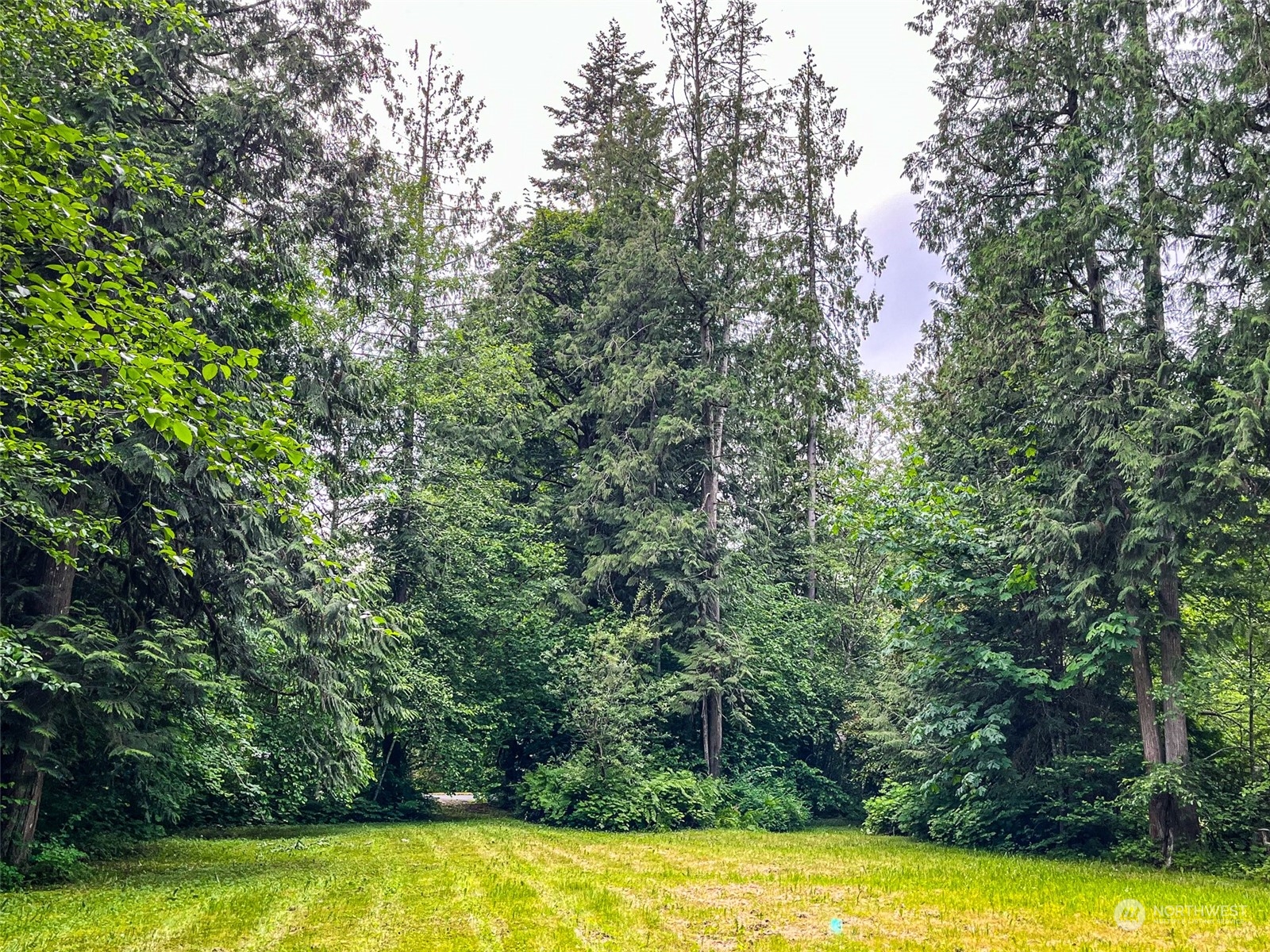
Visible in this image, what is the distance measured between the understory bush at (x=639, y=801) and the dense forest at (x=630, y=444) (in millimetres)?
104

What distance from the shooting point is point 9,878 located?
313 inches

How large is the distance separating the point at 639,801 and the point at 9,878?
10.3 m

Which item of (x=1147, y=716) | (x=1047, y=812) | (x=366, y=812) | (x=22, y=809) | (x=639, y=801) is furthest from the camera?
(x=366, y=812)

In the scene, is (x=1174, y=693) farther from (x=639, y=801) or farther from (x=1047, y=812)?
(x=639, y=801)

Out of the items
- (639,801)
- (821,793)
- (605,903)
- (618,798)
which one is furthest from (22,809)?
(821,793)

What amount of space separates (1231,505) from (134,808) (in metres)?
15.0

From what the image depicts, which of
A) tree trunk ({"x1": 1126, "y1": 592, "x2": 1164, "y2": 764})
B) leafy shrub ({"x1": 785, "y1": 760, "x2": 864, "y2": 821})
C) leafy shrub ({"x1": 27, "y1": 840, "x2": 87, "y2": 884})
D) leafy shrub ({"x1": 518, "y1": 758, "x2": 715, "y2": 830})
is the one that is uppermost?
tree trunk ({"x1": 1126, "y1": 592, "x2": 1164, "y2": 764})

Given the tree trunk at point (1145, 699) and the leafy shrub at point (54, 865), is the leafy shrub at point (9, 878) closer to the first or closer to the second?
the leafy shrub at point (54, 865)

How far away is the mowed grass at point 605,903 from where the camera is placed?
583 centimetres

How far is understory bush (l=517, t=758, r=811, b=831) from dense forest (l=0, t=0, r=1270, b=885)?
0.10 meters

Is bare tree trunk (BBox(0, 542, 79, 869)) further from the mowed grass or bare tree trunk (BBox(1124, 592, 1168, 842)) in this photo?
bare tree trunk (BBox(1124, 592, 1168, 842))

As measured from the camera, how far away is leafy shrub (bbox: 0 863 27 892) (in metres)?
7.87

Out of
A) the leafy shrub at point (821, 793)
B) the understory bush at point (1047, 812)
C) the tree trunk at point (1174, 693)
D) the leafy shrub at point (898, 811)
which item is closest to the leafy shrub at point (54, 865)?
the understory bush at point (1047, 812)

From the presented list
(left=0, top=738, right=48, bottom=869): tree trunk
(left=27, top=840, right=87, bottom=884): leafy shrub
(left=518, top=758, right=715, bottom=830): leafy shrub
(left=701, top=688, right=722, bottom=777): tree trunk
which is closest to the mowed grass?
(left=27, top=840, right=87, bottom=884): leafy shrub
